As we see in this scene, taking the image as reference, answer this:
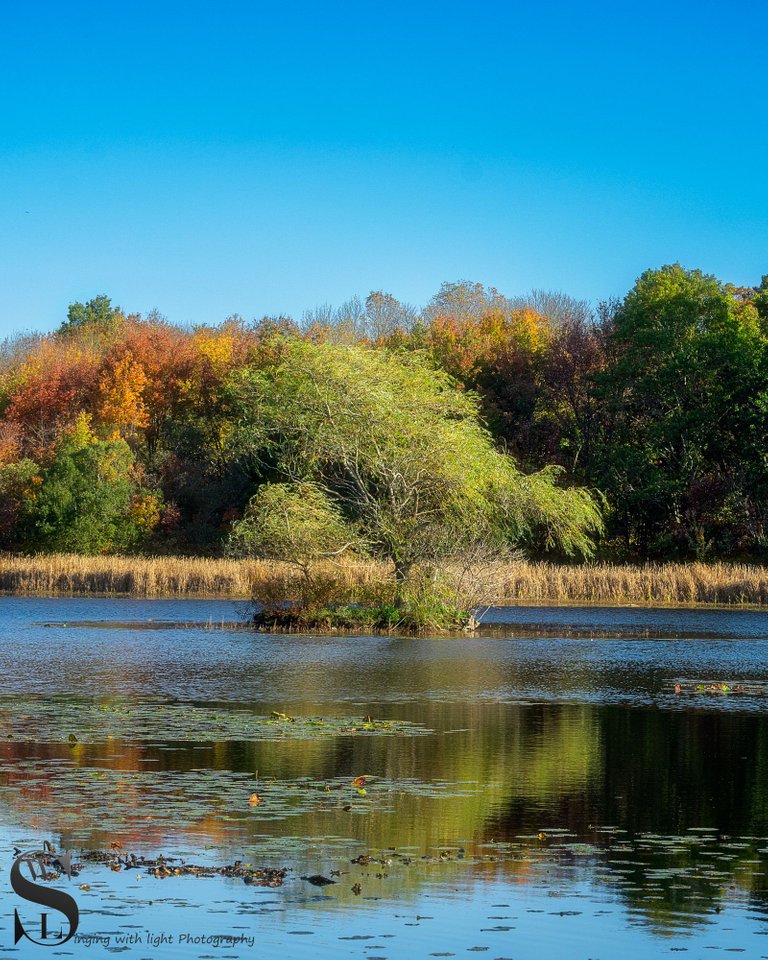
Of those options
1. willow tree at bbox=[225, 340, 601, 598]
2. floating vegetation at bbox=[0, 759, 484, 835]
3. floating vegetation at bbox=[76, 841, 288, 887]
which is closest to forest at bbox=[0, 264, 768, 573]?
willow tree at bbox=[225, 340, 601, 598]

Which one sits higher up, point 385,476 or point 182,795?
point 385,476

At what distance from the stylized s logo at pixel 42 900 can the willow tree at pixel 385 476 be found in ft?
84.1

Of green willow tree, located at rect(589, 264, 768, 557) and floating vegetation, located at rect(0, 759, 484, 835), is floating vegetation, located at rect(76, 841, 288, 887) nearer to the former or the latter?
floating vegetation, located at rect(0, 759, 484, 835)

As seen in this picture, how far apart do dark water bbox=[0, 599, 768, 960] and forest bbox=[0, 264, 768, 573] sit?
14170 mm

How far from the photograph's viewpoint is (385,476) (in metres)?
37.5

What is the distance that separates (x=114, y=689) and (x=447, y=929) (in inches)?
512

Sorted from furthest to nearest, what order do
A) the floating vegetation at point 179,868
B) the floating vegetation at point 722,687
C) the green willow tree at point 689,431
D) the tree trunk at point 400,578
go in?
1. the green willow tree at point 689,431
2. the tree trunk at point 400,578
3. the floating vegetation at point 722,687
4. the floating vegetation at point 179,868

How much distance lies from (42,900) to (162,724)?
807 cm

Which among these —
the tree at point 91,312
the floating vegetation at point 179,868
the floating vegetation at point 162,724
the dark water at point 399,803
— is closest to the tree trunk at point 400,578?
the dark water at point 399,803

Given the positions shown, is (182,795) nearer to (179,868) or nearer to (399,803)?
(399,803)

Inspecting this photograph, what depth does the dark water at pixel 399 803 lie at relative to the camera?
7.87 metres

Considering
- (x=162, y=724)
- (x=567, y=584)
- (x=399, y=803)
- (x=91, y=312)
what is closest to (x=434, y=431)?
(x=567, y=584)

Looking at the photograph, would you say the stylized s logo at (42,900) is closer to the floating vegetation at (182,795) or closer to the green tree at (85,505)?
the floating vegetation at (182,795)

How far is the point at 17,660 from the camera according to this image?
2483 cm
